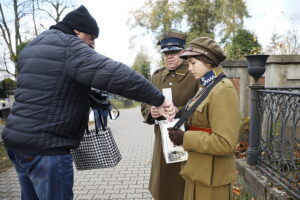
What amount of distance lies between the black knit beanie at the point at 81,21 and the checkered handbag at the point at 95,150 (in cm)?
81

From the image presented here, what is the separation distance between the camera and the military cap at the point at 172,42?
2.86m

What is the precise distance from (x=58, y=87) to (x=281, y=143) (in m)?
2.48

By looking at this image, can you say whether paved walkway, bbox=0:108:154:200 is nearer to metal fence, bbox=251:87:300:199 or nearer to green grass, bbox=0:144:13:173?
green grass, bbox=0:144:13:173

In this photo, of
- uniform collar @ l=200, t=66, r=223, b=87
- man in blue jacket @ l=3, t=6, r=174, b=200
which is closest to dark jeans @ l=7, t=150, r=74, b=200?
man in blue jacket @ l=3, t=6, r=174, b=200

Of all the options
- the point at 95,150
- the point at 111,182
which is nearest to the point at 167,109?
the point at 95,150

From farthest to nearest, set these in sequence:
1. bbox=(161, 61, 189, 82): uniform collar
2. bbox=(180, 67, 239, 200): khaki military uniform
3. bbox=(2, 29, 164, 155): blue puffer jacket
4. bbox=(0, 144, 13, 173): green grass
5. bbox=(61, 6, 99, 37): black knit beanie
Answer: bbox=(0, 144, 13, 173): green grass
bbox=(161, 61, 189, 82): uniform collar
bbox=(61, 6, 99, 37): black knit beanie
bbox=(180, 67, 239, 200): khaki military uniform
bbox=(2, 29, 164, 155): blue puffer jacket

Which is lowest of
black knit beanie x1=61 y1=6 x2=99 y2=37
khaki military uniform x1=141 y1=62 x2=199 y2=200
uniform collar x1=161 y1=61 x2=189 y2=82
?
khaki military uniform x1=141 y1=62 x2=199 y2=200

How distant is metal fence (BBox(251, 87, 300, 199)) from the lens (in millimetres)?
2775

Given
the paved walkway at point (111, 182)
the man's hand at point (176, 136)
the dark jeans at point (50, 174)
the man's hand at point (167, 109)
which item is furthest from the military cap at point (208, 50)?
the paved walkway at point (111, 182)

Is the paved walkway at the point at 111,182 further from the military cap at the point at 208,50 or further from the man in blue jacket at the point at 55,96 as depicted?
the military cap at the point at 208,50

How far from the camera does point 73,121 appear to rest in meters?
1.82

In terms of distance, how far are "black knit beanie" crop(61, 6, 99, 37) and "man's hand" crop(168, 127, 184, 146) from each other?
0.98m

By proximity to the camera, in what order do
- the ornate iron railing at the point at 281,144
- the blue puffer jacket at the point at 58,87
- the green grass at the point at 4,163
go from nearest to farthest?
the blue puffer jacket at the point at 58,87, the ornate iron railing at the point at 281,144, the green grass at the point at 4,163

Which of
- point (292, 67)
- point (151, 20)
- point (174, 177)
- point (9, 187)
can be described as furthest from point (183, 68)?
point (151, 20)
